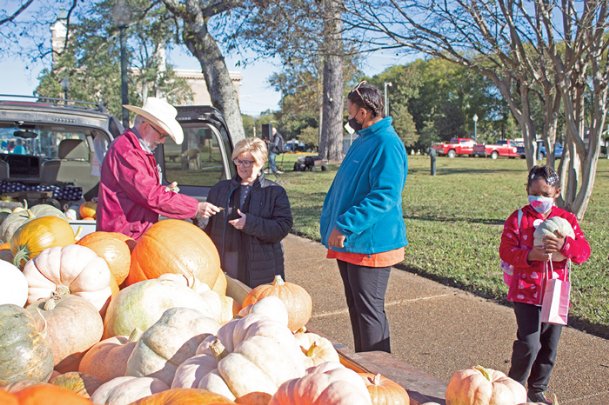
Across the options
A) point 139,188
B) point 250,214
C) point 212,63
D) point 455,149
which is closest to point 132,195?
point 139,188

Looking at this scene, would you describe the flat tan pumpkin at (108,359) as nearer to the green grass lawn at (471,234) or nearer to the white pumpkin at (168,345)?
the white pumpkin at (168,345)

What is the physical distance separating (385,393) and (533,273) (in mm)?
2236

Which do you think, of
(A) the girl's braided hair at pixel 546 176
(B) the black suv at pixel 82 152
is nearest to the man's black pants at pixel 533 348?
(A) the girl's braided hair at pixel 546 176

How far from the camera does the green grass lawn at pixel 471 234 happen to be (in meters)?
6.61

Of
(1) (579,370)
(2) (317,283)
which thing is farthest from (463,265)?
(1) (579,370)

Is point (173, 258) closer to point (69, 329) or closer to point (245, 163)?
point (69, 329)

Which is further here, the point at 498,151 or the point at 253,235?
the point at 498,151

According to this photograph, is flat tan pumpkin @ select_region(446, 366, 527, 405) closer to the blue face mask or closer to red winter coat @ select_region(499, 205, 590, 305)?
red winter coat @ select_region(499, 205, 590, 305)

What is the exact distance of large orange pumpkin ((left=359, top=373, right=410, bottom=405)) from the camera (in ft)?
6.18

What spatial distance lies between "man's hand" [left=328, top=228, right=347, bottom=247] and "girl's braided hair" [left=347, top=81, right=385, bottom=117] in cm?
78

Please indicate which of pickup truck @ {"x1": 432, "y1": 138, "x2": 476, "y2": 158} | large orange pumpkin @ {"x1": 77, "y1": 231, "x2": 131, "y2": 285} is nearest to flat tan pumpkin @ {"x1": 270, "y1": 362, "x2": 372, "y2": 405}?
large orange pumpkin @ {"x1": 77, "y1": 231, "x2": 131, "y2": 285}

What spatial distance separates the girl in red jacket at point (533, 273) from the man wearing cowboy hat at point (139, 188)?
1.88m

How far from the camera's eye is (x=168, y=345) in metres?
2.02

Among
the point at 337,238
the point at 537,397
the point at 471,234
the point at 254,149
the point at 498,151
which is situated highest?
the point at 498,151
